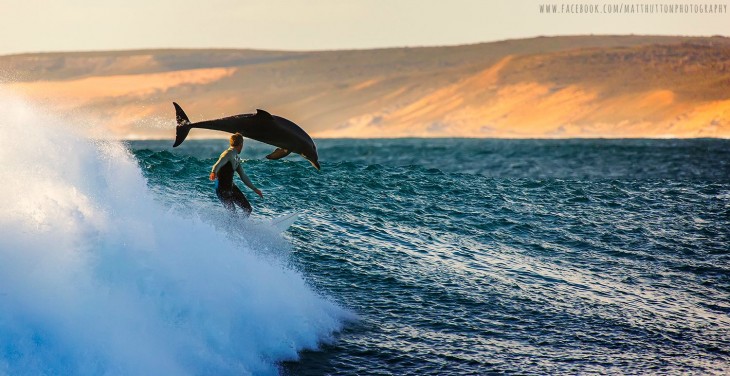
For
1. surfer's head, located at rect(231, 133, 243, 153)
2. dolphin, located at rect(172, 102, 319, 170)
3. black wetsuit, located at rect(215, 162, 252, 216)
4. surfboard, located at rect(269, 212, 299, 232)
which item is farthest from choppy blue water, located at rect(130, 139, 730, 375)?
surfer's head, located at rect(231, 133, 243, 153)

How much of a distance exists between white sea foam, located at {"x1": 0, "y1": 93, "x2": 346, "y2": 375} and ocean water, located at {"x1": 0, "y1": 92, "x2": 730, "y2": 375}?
28mm

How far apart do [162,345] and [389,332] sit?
4.23 metres

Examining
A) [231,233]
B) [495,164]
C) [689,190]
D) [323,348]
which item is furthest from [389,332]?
[495,164]

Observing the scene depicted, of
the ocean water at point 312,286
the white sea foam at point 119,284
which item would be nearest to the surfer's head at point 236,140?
the ocean water at point 312,286

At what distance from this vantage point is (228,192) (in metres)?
17.9

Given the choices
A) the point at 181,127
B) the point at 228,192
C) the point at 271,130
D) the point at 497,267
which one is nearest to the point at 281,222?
the point at 228,192

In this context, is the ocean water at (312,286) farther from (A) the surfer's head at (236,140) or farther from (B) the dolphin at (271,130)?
(B) the dolphin at (271,130)

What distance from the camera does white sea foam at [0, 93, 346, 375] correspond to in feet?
37.1

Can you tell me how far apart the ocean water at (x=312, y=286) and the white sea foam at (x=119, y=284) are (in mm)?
28

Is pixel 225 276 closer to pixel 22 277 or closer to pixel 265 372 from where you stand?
pixel 265 372

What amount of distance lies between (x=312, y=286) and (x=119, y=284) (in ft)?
16.5

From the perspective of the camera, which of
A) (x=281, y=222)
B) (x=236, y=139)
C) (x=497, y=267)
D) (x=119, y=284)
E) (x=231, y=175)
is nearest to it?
(x=119, y=284)

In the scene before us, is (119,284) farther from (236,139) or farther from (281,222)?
(281,222)

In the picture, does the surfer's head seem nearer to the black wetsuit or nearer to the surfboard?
the black wetsuit
